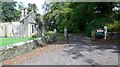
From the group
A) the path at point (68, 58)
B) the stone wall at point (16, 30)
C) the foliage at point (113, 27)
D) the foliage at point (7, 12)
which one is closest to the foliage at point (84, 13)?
the foliage at point (113, 27)

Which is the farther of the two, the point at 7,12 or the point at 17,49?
the point at 7,12

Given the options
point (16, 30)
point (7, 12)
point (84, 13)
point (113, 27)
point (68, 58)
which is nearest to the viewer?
point (68, 58)

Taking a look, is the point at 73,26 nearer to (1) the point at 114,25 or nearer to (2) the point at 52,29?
(2) the point at 52,29

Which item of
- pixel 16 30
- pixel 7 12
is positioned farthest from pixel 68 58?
pixel 7 12

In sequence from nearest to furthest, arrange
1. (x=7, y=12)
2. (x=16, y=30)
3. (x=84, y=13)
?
1. (x=84, y=13)
2. (x=16, y=30)
3. (x=7, y=12)

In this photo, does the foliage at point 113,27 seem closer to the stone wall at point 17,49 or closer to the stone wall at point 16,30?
the stone wall at point 17,49

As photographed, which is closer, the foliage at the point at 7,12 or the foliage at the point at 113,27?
the foliage at the point at 113,27

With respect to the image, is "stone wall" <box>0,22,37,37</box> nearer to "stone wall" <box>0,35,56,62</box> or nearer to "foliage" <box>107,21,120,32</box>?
"foliage" <box>107,21,120,32</box>

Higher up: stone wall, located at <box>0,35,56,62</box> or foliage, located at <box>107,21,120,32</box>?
foliage, located at <box>107,21,120,32</box>

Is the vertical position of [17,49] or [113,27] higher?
[113,27]

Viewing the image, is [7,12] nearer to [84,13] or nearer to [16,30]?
[16,30]

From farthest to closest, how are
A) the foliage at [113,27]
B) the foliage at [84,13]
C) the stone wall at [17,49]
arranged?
the foliage at [113,27], the foliage at [84,13], the stone wall at [17,49]

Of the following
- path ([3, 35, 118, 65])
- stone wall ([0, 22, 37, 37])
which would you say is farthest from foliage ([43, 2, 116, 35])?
path ([3, 35, 118, 65])

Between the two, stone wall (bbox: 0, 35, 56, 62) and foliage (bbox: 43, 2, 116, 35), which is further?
foliage (bbox: 43, 2, 116, 35)
